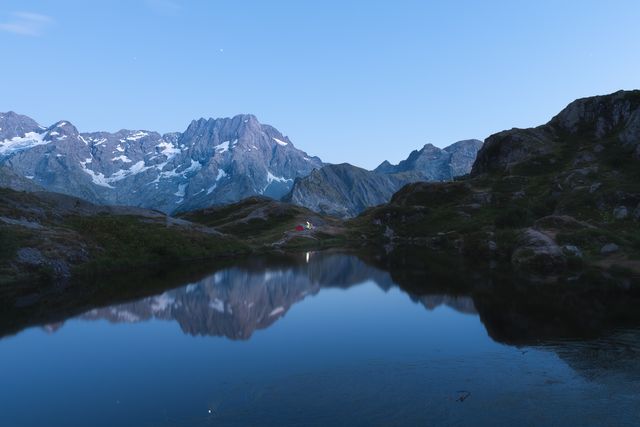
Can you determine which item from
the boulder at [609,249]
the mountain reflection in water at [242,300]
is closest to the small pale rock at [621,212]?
the boulder at [609,249]

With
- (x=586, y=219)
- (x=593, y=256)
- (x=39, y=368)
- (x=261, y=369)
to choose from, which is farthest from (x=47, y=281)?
(x=586, y=219)

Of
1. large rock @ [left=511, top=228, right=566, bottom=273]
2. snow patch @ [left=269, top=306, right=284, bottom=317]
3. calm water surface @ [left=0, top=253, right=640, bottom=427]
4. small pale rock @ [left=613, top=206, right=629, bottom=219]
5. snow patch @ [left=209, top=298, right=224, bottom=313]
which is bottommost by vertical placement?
calm water surface @ [left=0, top=253, right=640, bottom=427]

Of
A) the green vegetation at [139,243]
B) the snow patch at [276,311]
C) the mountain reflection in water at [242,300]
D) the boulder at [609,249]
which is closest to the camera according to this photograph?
the mountain reflection in water at [242,300]

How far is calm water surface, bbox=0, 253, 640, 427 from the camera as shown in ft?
97.2

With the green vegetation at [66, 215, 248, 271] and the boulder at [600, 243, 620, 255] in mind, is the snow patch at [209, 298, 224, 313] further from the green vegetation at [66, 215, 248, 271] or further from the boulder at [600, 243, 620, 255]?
the boulder at [600, 243, 620, 255]

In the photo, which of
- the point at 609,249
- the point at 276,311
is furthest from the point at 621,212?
the point at 276,311

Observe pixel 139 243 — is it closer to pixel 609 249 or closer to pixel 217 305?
pixel 217 305

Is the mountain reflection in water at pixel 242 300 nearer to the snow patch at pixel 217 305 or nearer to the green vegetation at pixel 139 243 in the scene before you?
the snow patch at pixel 217 305

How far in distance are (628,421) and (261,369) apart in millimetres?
25281

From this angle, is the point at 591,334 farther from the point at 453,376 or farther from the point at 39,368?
the point at 39,368

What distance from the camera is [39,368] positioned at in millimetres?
41375

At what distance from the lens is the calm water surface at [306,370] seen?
29.6 m

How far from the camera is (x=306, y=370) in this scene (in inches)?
1511

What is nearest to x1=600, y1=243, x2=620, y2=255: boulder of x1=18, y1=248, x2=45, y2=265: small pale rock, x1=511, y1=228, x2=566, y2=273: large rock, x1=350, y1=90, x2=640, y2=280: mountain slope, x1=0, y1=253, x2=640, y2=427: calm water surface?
x1=350, y1=90, x2=640, y2=280: mountain slope
